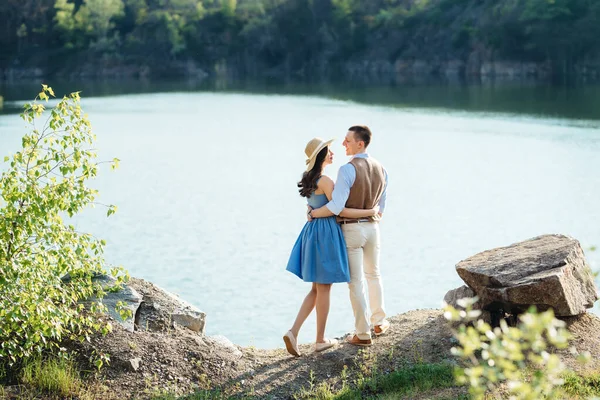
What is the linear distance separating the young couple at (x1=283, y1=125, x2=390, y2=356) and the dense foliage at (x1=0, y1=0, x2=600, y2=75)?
84.6m

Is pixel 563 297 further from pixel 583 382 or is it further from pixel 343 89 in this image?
pixel 343 89

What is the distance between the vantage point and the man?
6.89 meters

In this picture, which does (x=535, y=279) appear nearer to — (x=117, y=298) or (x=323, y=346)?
(x=323, y=346)

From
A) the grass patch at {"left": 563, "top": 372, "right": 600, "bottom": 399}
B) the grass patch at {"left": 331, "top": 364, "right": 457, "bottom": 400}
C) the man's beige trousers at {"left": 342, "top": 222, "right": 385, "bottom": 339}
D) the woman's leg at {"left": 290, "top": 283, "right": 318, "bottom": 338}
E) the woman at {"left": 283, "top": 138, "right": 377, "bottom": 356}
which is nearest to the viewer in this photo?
the grass patch at {"left": 563, "top": 372, "right": 600, "bottom": 399}

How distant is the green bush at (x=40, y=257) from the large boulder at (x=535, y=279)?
311 centimetres

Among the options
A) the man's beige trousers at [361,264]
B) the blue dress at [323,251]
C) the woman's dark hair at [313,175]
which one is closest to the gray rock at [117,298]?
the blue dress at [323,251]

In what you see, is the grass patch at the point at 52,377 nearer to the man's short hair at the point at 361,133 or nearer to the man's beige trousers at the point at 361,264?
the man's beige trousers at the point at 361,264

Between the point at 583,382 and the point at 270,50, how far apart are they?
333 feet

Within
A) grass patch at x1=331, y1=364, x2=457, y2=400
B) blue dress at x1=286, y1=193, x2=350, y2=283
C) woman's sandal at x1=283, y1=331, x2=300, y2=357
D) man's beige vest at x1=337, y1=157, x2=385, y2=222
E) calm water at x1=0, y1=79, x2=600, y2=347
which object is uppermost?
man's beige vest at x1=337, y1=157, x2=385, y2=222

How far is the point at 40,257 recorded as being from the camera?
643 centimetres

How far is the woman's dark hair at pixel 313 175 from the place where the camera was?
6.89m

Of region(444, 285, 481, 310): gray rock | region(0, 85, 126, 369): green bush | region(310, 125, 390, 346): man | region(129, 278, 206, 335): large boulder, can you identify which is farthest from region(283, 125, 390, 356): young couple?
region(0, 85, 126, 369): green bush

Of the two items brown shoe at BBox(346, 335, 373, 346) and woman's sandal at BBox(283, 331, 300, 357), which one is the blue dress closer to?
woman's sandal at BBox(283, 331, 300, 357)

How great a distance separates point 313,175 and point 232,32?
104598 millimetres
